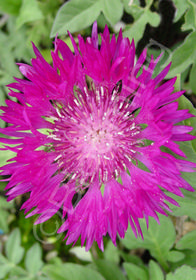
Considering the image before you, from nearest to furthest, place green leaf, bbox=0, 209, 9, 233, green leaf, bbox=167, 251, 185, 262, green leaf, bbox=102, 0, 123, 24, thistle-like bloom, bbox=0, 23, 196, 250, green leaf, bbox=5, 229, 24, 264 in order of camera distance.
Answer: thistle-like bloom, bbox=0, 23, 196, 250 < green leaf, bbox=102, 0, 123, 24 < green leaf, bbox=167, 251, 185, 262 < green leaf, bbox=5, 229, 24, 264 < green leaf, bbox=0, 209, 9, 233

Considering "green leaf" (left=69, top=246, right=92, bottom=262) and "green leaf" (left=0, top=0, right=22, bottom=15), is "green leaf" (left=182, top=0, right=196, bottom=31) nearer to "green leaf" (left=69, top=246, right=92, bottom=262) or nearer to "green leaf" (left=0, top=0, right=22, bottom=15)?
"green leaf" (left=0, top=0, right=22, bottom=15)

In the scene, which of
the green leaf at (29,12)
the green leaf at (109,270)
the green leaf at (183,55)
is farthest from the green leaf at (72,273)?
the green leaf at (29,12)

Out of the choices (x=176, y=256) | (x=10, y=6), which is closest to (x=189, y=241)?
(x=176, y=256)

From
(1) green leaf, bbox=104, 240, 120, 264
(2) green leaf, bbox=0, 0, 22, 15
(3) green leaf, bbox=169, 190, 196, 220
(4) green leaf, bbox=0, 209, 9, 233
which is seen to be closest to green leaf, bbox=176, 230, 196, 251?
(3) green leaf, bbox=169, 190, 196, 220

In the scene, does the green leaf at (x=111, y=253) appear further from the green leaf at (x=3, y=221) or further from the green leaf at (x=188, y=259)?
the green leaf at (x=3, y=221)

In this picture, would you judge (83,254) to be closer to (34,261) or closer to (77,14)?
(34,261)

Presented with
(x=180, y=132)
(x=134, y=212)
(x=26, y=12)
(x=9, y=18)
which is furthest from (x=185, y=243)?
(x=9, y=18)

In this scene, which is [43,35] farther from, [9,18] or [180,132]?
[180,132]
